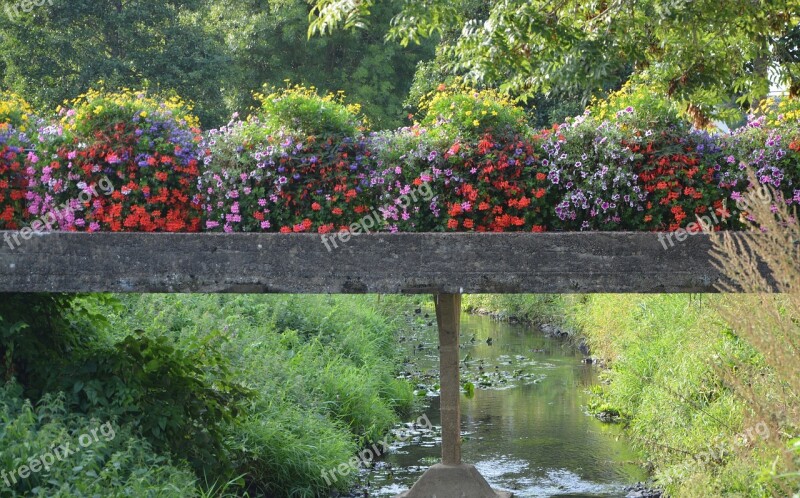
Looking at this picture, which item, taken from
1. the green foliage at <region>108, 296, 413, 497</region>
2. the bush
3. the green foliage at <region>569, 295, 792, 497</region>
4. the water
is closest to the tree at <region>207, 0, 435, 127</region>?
the water

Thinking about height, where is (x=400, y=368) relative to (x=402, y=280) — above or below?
below

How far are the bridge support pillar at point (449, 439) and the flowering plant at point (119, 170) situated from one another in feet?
6.34

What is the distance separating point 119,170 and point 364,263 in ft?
6.01

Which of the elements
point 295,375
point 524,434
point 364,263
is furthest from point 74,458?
point 524,434

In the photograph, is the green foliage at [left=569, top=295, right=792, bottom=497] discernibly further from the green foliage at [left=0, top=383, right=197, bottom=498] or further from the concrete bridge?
the green foliage at [left=0, top=383, right=197, bottom=498]

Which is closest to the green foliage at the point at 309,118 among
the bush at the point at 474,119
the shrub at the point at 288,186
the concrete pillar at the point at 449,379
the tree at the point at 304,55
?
the shrub at the point at 288,186

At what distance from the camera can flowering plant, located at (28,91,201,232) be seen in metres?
6.11

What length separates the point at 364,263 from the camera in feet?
18.1

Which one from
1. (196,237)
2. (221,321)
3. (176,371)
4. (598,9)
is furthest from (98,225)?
(598,9)

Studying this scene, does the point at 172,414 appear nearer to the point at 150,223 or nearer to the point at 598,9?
the point at 150,223

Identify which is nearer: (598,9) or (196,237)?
(196,237)

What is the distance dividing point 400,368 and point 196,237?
7.90 meters

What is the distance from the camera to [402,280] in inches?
218

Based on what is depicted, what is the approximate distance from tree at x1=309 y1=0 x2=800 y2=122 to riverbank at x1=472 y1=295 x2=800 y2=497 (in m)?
2.18
